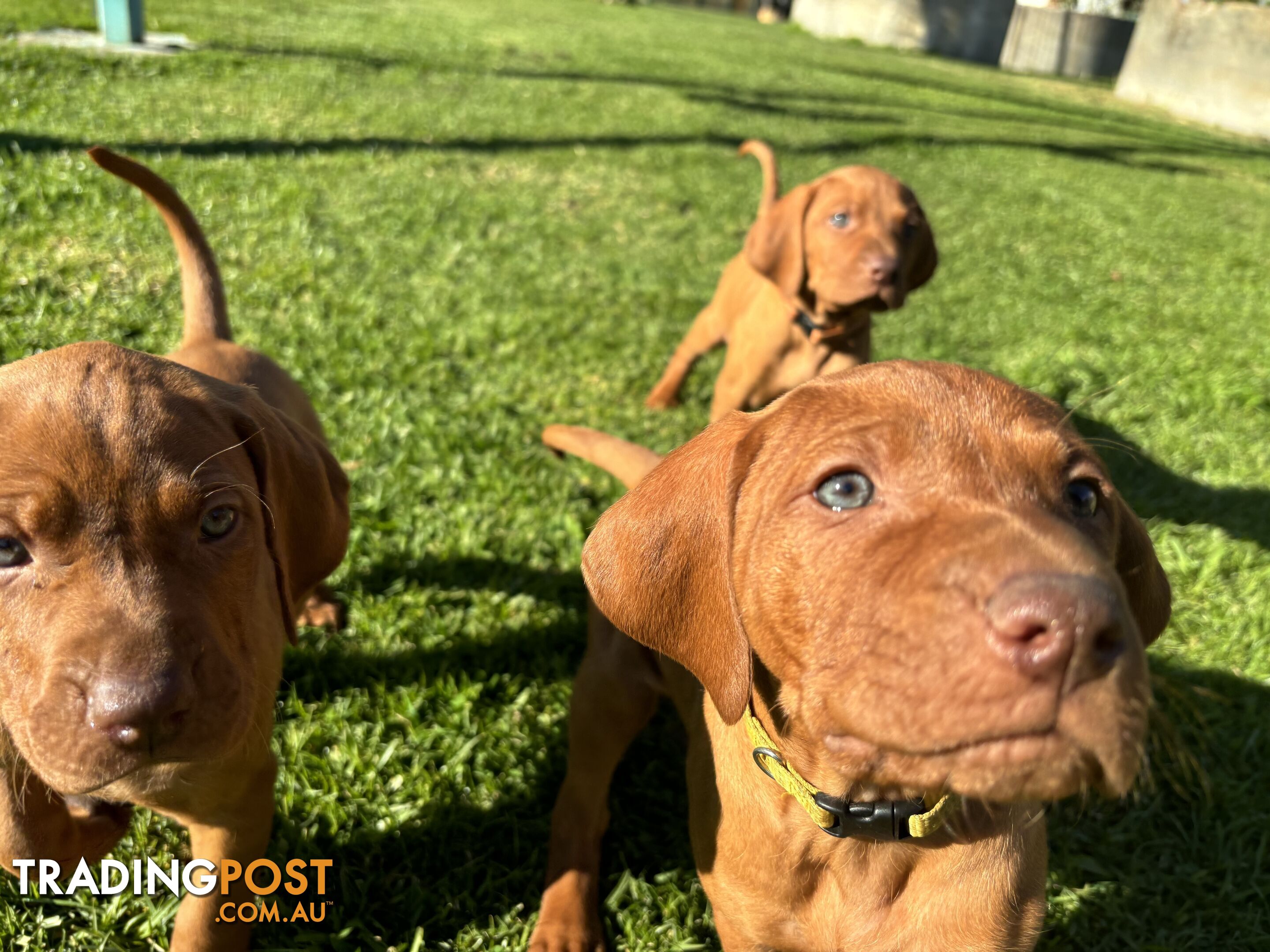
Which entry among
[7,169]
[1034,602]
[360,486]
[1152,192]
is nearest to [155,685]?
Result: [1034,602]

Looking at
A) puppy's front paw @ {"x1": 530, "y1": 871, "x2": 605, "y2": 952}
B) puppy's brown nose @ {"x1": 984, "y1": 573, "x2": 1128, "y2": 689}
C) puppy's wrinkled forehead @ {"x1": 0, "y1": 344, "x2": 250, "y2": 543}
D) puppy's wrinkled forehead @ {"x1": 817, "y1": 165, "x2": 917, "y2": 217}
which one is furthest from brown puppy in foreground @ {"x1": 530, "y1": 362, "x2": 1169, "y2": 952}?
puppy's wrinkled forehead @ {"x1": 817, "y1": 165, "x2": 917, "y2": 217}

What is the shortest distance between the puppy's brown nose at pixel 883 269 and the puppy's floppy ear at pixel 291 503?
2907 mm

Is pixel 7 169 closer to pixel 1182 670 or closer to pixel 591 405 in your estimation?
pixel 591 405

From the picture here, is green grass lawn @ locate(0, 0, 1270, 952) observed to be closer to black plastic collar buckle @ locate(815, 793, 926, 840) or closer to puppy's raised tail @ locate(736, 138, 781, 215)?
black plastic collar buckle @ locate(815, 793, 926, 840)

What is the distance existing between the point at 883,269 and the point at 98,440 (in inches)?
140

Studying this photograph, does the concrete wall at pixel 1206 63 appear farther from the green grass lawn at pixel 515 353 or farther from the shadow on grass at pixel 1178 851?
the shadow on grass at pixel 1178 851

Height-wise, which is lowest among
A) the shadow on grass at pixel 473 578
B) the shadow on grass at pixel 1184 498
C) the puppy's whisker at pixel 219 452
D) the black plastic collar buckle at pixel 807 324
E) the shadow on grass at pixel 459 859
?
the shadow on grass at pixel 459 859

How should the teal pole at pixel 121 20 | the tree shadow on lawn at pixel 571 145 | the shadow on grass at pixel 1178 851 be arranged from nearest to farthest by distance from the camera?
the shadow on grass at pixel 1178 851 < the tree shadow on lawn at pixel 571 145 < the teal pole at pixel 121 20

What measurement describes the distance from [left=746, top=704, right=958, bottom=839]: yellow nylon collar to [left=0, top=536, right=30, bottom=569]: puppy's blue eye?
1522 mm

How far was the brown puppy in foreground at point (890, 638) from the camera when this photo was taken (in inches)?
53.3

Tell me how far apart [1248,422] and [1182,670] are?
138 inches

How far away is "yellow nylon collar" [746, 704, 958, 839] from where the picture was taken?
189 cm

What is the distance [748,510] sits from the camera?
1.95 meters

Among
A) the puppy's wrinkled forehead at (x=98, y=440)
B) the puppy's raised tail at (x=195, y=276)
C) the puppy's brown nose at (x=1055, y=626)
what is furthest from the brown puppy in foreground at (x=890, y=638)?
the puppy's raised tail at (x=195, y=276)
